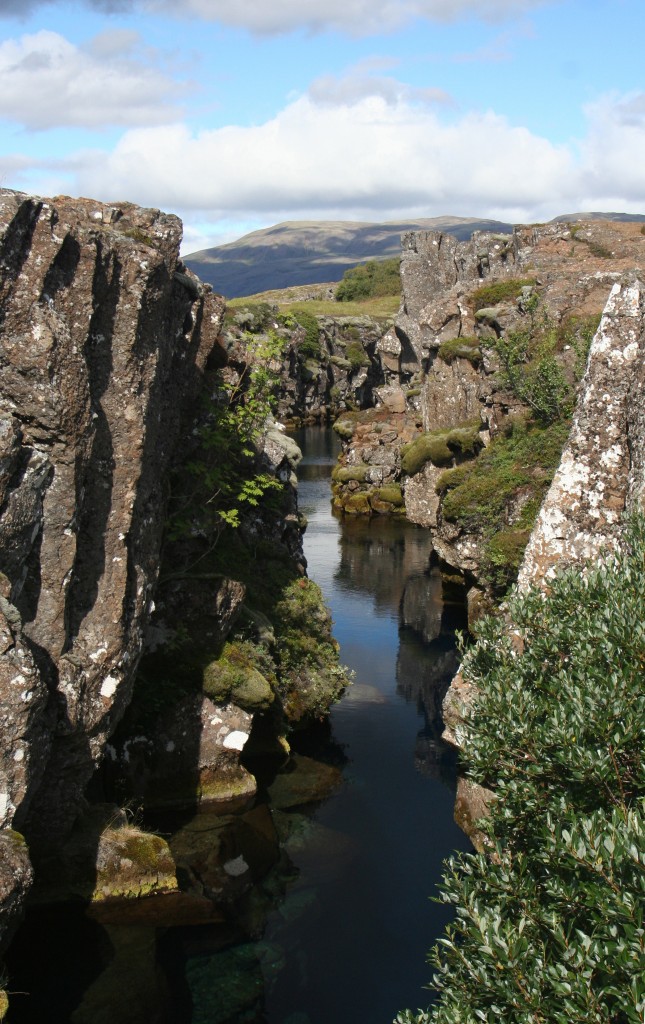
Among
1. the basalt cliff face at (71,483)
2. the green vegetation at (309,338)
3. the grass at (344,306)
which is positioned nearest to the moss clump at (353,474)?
the basalt cliff face at (71,483)

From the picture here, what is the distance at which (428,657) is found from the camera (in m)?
42.2

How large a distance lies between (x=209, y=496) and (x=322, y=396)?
3916 inches

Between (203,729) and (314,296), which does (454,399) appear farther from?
(314,296)

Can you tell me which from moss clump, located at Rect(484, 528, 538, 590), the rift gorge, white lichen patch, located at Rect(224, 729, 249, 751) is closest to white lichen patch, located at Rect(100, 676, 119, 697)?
the rift gorge

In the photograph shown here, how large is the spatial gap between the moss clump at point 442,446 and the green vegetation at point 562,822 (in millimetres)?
33324

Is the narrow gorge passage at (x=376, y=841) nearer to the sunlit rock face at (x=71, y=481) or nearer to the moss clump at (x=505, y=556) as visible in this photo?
the moss clump at (x=505, y=556)

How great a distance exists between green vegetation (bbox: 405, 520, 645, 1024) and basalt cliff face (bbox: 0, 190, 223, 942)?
8.61 m

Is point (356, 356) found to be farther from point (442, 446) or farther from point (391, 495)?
point (442, 446)

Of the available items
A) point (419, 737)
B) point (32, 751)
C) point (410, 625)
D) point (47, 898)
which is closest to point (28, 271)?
point (32, 751)

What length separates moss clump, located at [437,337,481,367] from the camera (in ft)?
168

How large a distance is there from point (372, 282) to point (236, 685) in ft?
459

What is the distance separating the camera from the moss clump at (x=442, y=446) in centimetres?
4818

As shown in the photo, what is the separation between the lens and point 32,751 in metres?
17.0

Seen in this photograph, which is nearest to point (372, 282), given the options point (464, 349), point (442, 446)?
point (464, 349)
